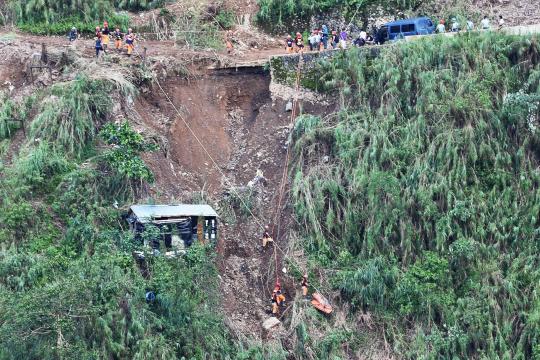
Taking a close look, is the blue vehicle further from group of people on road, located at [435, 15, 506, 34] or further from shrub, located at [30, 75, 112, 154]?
shrub, located at [30, 75, 112, 154]

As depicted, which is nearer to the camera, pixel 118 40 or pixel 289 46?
pixel 118 40

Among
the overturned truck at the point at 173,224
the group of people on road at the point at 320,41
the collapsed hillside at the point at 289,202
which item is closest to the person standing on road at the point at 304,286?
the collapsed hillside at the point at 289,202

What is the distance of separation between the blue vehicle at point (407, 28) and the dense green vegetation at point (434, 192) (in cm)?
156

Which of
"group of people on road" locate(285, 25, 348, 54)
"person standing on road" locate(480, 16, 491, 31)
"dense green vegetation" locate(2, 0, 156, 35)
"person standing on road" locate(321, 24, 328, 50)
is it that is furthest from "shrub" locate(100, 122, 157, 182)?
"person standing on road" locate(480, 16, 491, 31)

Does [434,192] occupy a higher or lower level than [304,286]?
higher

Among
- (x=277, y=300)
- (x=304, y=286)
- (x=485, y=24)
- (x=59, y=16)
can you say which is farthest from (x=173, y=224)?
(x=485, y=24)

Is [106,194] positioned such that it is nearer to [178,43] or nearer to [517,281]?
[178,43]

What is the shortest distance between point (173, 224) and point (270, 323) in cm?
301

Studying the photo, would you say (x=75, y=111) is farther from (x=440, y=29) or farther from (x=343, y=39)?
(x=440, y=29)

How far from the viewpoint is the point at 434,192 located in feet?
84.6

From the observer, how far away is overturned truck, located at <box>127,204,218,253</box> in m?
24.6

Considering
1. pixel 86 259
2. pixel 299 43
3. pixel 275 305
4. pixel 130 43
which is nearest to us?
pixel 86 259

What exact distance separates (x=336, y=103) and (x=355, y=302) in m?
5.65

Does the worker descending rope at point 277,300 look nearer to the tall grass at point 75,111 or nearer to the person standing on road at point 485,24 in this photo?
the tall grass at point 75,111
